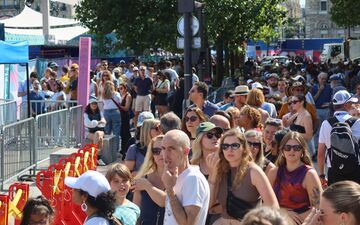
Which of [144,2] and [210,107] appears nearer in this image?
[210,107]

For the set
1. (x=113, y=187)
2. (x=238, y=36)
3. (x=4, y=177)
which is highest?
(x=238, y=36)

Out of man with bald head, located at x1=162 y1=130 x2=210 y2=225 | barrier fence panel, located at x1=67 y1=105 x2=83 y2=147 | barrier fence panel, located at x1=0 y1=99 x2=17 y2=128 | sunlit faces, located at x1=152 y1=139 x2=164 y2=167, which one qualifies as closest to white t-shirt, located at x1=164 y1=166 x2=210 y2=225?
man with bald head, located at x1=162 y1=130 x2=210 y2=225

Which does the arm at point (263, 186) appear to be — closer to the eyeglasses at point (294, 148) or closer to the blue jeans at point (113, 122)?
the eyeglasses at point (294, 148)

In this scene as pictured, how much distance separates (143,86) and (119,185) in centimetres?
1364

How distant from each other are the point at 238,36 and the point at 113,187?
3006 cm

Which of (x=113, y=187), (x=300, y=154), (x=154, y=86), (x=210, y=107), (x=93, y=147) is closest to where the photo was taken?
(x=113, y=187)

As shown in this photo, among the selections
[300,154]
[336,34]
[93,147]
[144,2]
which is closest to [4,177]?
[93,147]

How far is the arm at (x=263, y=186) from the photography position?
5.99 meters

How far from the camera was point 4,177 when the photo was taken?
12.6 meters

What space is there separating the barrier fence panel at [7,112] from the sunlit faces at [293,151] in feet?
37.4

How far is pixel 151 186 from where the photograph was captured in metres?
6.38

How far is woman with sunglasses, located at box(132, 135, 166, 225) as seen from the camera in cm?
646

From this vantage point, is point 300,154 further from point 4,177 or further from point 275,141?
point 4,177

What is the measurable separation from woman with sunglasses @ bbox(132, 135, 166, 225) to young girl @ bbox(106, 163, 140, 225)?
31 cm
